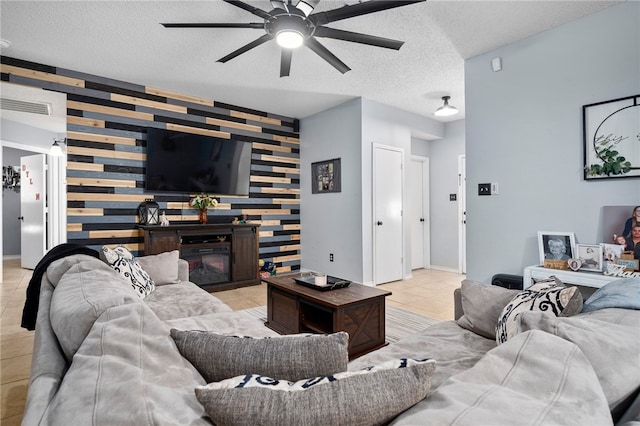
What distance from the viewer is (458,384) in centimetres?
71

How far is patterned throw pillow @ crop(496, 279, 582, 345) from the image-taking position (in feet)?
4.53

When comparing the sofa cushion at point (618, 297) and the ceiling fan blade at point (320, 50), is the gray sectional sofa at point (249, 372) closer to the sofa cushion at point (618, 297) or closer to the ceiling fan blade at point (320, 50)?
the sofa cushion at point (618, 297)

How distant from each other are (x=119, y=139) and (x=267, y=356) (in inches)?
165

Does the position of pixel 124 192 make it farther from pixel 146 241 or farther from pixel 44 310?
pixel 44 310

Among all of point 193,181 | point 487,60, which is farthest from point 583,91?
point 193,181

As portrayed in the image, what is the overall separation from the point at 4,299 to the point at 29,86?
2.50 metres

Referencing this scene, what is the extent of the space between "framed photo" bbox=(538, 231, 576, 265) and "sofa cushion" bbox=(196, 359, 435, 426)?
2.63 meters

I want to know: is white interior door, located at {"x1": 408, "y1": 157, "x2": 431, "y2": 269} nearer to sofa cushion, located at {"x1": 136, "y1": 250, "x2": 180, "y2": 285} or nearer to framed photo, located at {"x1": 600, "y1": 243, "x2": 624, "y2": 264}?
framed photo, located at {"x1": 600, "y1": 243, "x2": 624, "y2": 264}

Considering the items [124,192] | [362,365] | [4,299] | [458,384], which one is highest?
[124,192]

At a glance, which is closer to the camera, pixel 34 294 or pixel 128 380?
pixel 128 380

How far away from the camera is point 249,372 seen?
2.72 ft

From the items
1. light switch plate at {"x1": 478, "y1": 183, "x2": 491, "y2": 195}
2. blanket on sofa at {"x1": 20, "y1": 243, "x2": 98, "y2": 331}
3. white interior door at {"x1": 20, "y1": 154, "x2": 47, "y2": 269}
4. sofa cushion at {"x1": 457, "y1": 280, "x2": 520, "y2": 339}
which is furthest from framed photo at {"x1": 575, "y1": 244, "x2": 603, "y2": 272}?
white interior door at {"x1": 20, "y1": 154, "x2": 47, "y2": 269}

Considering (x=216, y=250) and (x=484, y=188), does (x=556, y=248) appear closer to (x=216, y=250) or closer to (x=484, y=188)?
(x=484, y=188)

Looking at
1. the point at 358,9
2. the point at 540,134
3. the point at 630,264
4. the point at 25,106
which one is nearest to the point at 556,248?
the point at 630,264
